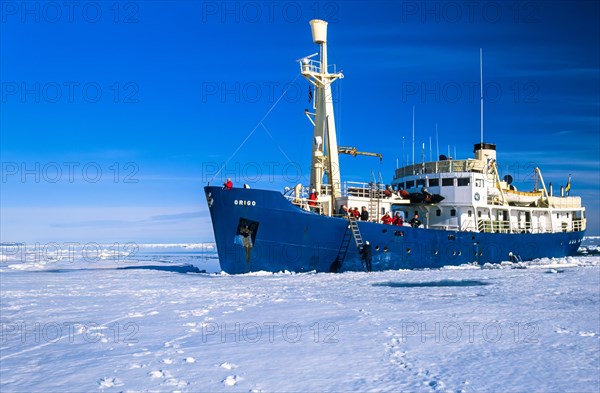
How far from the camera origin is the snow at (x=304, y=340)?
7.05 meters

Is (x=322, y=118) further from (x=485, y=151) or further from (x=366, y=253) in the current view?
(x=485, y=151)

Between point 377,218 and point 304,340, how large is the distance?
17.0 m

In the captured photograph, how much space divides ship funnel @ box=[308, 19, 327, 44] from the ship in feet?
0.16

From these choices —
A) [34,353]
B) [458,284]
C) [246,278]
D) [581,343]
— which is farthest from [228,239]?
[581,343]

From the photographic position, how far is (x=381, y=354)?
27.2 feet

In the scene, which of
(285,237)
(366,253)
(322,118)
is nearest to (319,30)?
(322,118)

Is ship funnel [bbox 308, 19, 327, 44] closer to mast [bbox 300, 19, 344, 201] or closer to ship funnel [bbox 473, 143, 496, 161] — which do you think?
mast [bbox 300, 19, 344, 201]

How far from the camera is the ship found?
75.5 ft

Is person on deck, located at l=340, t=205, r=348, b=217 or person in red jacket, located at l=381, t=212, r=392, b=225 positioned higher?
person on deck, located at l=340, t=205, r=348, b=217

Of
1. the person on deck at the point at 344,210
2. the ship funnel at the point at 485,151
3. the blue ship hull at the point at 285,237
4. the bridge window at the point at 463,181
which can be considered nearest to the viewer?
the blue ship hull at the point at 285,237

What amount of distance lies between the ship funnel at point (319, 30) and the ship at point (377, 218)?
0.05 meters

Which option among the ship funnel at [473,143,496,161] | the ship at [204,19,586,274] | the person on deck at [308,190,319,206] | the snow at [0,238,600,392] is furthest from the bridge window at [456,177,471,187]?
the snow at [0,238,600,392]

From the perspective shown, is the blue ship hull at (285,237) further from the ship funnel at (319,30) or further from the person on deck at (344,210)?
the ship funnel at (319,30)

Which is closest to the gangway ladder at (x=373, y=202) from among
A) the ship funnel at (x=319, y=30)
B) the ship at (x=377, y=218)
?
the ship at (x=377, y=218)
